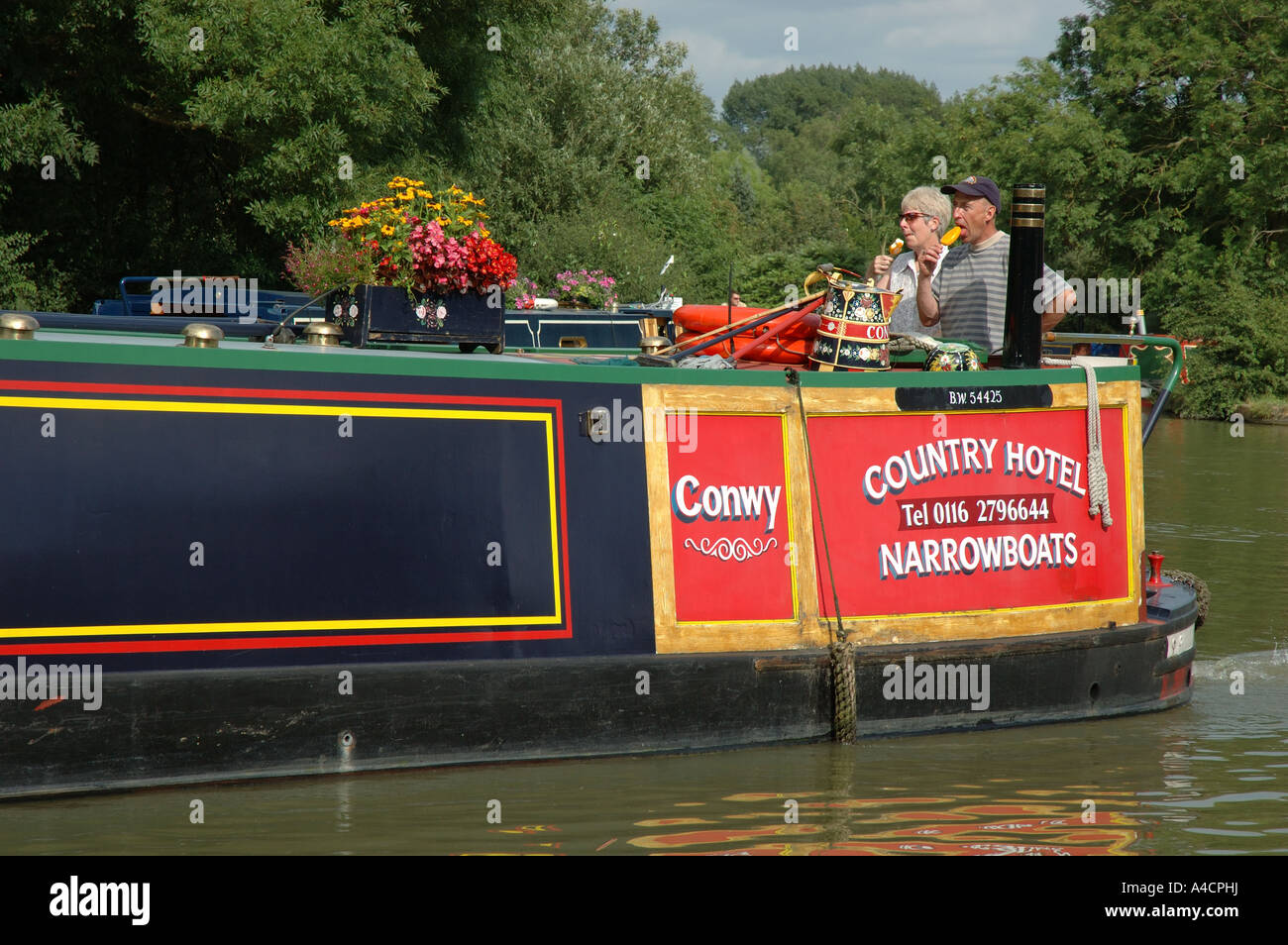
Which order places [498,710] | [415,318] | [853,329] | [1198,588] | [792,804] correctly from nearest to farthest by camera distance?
[792,804] → [498,710] → [415,318] → [853,329] → [1198,588]

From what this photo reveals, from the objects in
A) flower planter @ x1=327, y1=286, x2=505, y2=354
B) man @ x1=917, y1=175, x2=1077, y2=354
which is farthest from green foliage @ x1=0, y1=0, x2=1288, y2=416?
man @ x1=917, y1=175, x2=1077, y2=354

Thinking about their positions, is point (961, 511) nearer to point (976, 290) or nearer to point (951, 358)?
point (951, 358)

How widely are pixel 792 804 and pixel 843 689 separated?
2.98ft

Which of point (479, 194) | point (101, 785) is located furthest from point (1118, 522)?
point (479, 194)

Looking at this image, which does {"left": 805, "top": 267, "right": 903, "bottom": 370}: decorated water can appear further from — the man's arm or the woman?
the man's arm

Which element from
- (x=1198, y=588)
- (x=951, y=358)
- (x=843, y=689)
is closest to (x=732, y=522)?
(x=843, y=689)

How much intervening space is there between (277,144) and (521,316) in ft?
12.7

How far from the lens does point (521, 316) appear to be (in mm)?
13367

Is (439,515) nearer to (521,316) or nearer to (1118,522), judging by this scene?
(1118,522)

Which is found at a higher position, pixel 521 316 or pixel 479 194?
pixel 479 194

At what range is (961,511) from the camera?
6609mm

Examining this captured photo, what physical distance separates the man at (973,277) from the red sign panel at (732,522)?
4.95ft

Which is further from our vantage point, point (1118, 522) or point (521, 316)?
point (521, 316)
